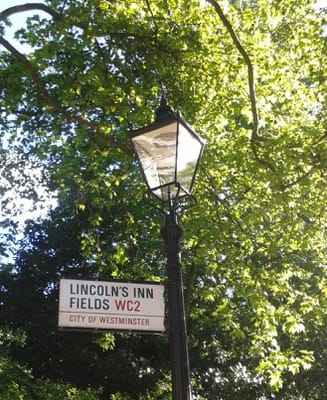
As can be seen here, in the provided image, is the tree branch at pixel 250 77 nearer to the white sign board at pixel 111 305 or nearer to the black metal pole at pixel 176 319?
the black metal pole at pixel 176 319

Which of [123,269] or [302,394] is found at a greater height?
[123,269]

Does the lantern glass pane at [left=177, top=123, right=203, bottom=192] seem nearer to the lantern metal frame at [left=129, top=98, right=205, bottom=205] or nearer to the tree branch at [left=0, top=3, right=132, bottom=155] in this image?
the lantern metal frame at [left=129, top=98, right=205, bottom=205]

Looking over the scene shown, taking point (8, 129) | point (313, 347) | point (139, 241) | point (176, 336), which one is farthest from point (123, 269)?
point (313, 347)

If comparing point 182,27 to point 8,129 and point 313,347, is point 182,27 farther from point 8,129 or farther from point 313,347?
point 313,347

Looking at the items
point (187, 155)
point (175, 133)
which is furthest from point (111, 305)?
point (175, 133)

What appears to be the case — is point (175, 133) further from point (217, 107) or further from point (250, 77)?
point (217, 107)

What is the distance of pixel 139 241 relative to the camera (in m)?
12.1

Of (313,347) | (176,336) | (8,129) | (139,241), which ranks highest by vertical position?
(8,129)

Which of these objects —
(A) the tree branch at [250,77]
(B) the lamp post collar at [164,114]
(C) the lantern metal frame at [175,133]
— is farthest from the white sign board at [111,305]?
(A) the tree branch at [250,77]

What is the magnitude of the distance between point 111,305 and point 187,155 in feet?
4.24

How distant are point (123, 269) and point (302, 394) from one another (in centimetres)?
1013

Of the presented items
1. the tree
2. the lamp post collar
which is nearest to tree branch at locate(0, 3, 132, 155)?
the tree

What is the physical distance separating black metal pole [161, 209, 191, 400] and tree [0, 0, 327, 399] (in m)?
3.78

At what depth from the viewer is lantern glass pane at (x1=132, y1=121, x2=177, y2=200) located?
3682mm
